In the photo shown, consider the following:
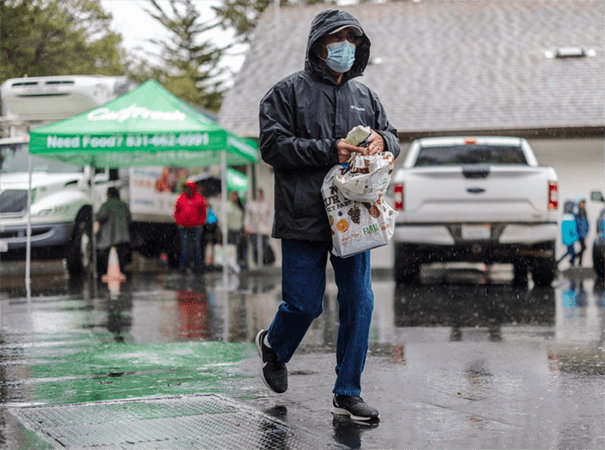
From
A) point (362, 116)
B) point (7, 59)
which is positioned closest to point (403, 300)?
point (362, 116)

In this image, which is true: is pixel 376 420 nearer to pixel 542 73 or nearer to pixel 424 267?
pixel 424 267

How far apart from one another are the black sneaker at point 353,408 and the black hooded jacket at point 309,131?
0.75 m

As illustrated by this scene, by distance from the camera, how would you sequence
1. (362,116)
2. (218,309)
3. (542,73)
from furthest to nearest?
(542,73) → (218,309) → (362,116)

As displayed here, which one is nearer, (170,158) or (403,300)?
(403,300)

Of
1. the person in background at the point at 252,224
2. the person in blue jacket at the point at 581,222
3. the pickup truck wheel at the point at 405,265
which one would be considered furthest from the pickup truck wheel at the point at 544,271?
the person in background at the point at 252,224

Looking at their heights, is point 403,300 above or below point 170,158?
below

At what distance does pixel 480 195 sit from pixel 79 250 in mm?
7507

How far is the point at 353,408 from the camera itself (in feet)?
12.4

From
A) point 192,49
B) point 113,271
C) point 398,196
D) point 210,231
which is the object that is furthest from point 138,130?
point 192,49

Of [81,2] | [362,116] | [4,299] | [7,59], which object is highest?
[81,2]

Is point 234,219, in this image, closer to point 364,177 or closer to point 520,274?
point 520,274

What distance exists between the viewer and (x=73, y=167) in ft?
51.4

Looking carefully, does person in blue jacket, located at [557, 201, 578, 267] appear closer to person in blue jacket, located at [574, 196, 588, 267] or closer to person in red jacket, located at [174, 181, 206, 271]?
person in blue jacket, located at [574, 196, 588, 267]

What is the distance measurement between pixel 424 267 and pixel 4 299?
948 centimetres
